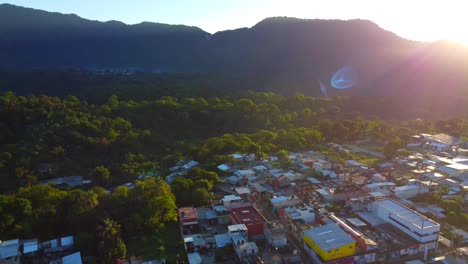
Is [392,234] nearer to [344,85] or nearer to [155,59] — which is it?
[344,85]

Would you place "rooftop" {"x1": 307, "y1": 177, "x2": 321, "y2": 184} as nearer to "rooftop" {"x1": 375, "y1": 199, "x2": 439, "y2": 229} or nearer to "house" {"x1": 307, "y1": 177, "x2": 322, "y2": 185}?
"house" {"x1": 307, "y1": 177, "x2": 322, "y2": 185}

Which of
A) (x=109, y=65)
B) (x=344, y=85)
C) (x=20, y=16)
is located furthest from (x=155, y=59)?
(x=344, y=85)

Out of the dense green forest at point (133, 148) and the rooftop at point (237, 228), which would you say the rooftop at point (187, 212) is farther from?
the rooftop at point (237, 228)

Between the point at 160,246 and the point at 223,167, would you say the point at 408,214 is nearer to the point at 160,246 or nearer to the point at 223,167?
the point at 160,246

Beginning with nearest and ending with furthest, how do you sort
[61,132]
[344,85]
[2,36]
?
[61,132] → [344,85] → [2,36]

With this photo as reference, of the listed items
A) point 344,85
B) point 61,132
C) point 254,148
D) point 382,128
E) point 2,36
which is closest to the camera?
point 254,148

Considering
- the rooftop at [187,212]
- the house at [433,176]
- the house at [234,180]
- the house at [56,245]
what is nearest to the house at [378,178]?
the house at [433,176]

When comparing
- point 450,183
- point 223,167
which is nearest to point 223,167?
point 223,167
